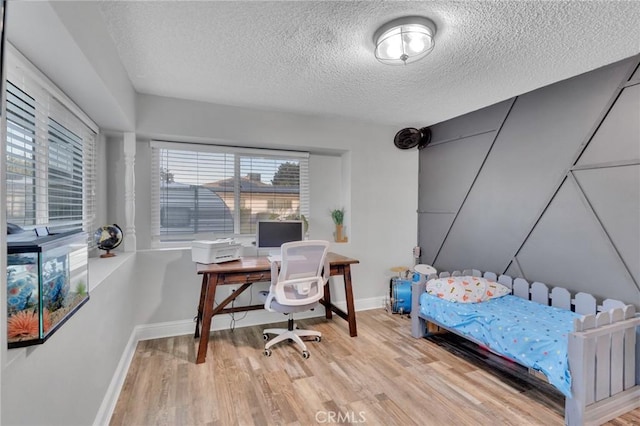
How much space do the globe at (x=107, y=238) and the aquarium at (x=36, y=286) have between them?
1.49m

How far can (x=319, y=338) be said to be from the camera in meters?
3.02

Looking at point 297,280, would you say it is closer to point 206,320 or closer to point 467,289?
point 206,320

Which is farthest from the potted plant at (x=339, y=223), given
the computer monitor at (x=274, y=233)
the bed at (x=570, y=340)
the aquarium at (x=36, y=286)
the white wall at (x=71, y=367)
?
the aquarium at (x=36, y=286)

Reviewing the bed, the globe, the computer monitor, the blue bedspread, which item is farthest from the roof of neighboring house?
the bed

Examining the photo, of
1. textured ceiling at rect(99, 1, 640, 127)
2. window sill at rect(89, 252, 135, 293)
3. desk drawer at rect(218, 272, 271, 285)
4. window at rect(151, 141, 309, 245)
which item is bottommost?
desk drawer at rect(218, 272, 271, 285)

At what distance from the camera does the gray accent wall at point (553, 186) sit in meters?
2.23

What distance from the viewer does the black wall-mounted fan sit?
400 centimetres

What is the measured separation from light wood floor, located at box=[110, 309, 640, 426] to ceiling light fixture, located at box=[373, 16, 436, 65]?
233 centimetres

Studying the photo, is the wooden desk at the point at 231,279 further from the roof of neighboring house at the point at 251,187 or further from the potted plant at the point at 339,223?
the roof of neighboring house at the point at 251,187

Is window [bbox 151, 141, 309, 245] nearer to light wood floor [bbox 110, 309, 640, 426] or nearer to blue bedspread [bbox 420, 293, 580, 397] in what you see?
light wood floor [bbox 110, 309, 640, 426]

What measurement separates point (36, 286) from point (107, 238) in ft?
→ 5.78

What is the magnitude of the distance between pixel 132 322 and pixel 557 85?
14.4 ft

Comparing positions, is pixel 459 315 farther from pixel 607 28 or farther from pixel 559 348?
pixel 607 28

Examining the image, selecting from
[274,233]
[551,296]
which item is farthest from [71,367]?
[551,296]
